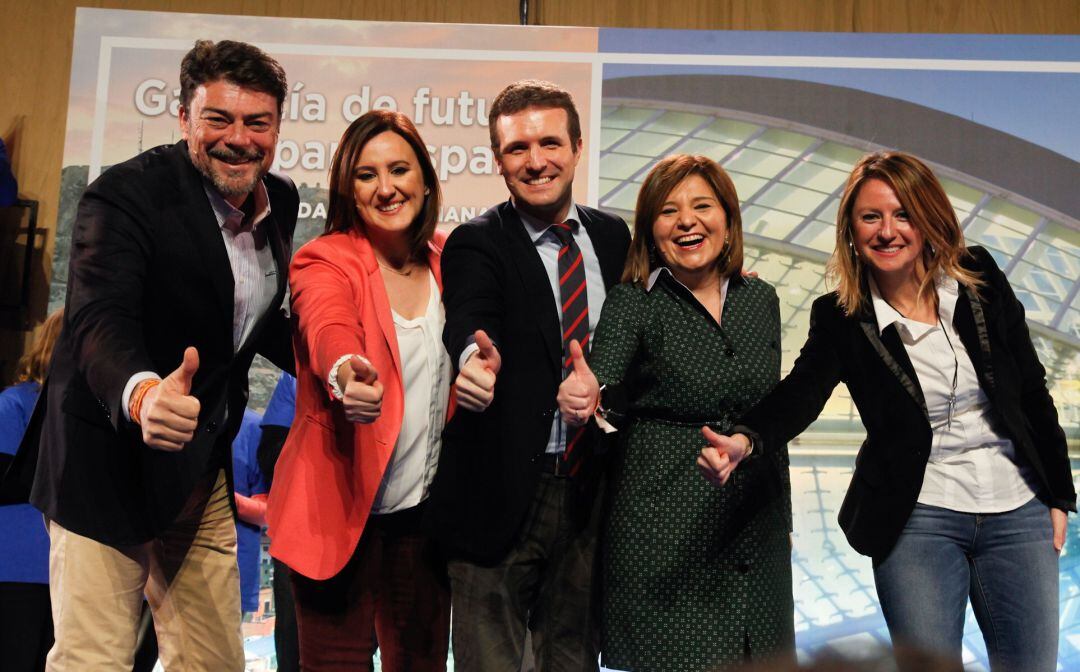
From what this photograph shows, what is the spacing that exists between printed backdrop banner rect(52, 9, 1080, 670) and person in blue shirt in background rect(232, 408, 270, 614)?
47 centimetres

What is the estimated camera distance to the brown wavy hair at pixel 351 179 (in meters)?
2.17

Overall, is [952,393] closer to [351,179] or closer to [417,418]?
[417,418]

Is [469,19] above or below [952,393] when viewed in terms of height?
above

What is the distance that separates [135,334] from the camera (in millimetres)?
1920

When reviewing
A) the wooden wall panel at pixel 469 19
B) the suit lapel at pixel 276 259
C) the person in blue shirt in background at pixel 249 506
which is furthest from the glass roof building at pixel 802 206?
the suit lapel at pixel 276 259

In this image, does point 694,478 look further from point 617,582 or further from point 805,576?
point 805,576

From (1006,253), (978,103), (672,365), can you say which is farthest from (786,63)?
(672,365)

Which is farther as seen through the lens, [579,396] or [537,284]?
[537,284]

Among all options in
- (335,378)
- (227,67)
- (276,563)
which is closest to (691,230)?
(335,378)

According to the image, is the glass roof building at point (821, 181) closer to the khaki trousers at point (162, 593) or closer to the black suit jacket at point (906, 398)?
the black suit jacket at point (906, 398)

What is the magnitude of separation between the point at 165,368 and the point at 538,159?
920 millimetres

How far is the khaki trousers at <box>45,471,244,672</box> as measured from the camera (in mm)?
2041

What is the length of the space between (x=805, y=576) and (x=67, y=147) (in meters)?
3.55

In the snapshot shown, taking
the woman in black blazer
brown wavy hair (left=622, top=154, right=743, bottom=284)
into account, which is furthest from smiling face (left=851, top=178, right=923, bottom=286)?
brown wavy hair (left=622, top=154, right=743, bottom=284)
